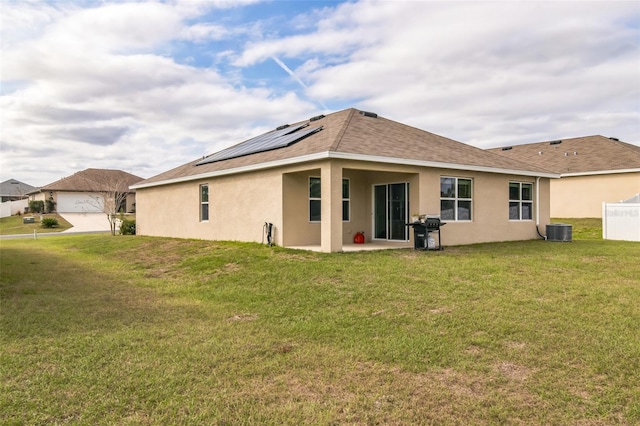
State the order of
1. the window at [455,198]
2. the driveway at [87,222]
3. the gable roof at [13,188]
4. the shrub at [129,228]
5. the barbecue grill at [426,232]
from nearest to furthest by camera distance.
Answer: the barbecue grill at [426,232] → the window at [455,198] → the shrub at [129,228] → the driveway at [87,222] → the gable roof at [13,188]

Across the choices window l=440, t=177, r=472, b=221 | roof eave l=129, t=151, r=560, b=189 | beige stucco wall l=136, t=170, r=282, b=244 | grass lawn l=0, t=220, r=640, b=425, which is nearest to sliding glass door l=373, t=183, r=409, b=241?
window l=440, t=177, r=472, b=221

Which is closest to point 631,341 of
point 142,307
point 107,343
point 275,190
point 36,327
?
point 107,343

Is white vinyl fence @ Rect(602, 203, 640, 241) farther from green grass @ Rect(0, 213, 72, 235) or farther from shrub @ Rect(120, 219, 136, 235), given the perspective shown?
green grass @ Rect(0, 213, 72, 235)

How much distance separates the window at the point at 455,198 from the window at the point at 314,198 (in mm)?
4135

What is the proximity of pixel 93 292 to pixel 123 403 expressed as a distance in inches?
247

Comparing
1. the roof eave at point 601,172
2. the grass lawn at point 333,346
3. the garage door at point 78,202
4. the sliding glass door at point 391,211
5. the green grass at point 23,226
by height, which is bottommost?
the grass lawn at point 333,346

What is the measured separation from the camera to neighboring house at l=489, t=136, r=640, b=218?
2381 centimetres

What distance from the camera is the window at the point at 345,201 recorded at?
1614 cm

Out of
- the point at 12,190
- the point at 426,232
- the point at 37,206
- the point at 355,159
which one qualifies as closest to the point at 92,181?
the point at 37,206

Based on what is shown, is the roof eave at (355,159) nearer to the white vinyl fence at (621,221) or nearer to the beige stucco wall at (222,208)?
the beige stucco wall at (222,208)

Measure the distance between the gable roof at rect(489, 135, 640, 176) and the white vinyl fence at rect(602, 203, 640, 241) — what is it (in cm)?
662

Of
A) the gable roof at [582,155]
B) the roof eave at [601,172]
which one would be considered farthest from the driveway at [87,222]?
the roof eave at [601,172]

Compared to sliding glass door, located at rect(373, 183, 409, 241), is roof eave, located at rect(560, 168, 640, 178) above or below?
above

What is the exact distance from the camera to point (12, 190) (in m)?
68.1
